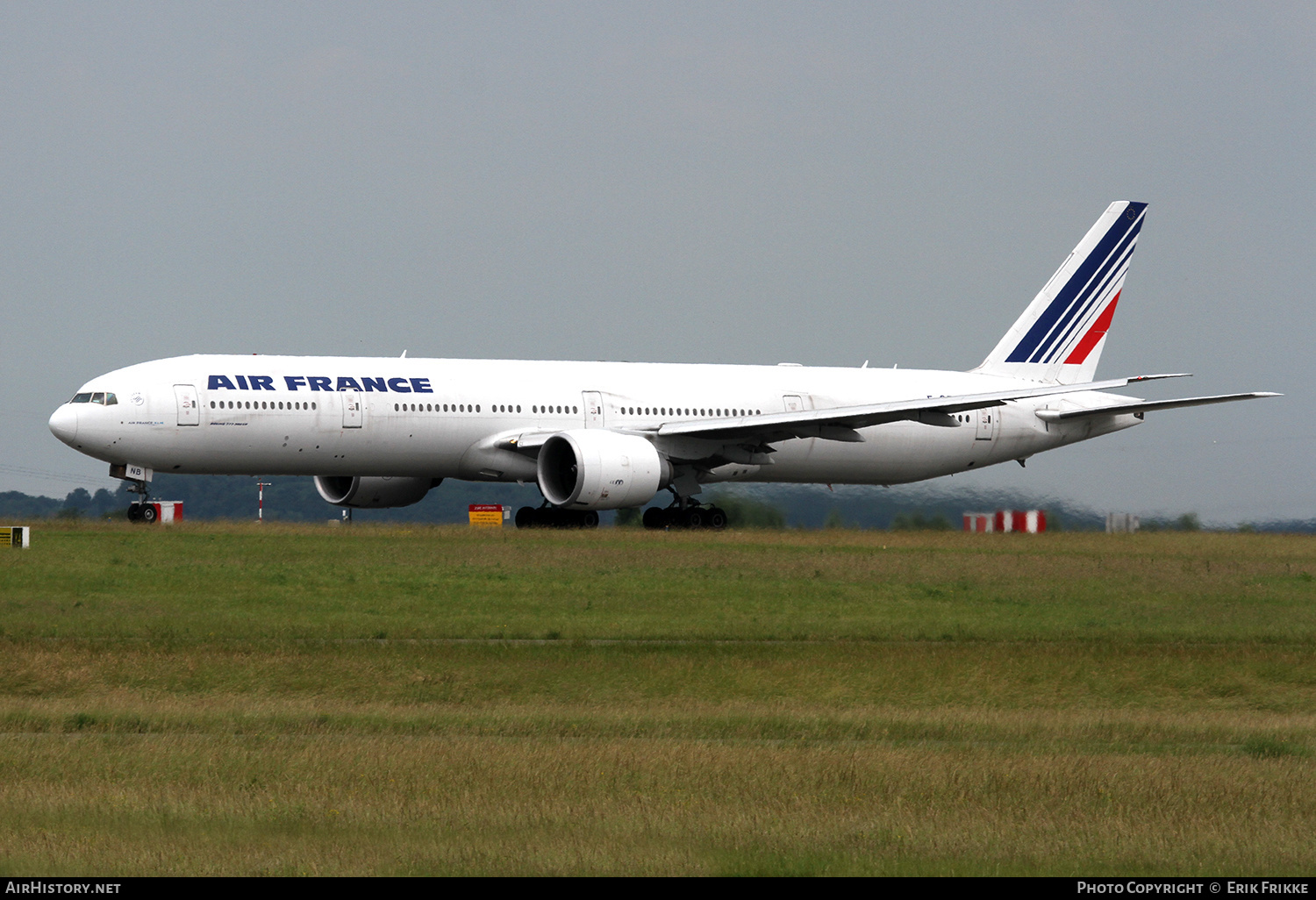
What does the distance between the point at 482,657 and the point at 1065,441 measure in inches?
1271

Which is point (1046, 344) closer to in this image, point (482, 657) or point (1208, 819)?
point (482, 657)

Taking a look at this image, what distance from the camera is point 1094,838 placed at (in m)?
11.5

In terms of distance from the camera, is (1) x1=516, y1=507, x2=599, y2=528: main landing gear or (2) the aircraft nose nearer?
(2) the aircraft nose

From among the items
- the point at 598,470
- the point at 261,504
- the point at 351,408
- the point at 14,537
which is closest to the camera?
the point at 14,537

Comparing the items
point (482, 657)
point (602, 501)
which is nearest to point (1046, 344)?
point (602, 501)

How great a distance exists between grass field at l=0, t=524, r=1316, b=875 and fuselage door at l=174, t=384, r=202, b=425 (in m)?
4.24

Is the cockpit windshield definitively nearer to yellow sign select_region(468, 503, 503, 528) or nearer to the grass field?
the grass field

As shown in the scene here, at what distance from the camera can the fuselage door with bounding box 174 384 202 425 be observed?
38219 mm

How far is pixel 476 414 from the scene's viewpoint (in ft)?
136

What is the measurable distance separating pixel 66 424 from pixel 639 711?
2387cm

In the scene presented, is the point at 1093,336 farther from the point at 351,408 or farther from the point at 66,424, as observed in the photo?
the point at 66,424

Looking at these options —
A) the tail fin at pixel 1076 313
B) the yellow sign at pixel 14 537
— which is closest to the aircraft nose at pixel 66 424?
the yellow sign at pixel 14 537

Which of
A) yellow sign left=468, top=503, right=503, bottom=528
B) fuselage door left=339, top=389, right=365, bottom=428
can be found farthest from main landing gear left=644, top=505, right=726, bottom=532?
yellow sign left=468, top=503, right=503, bottom=528

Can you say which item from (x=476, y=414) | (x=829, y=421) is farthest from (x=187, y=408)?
(x=829, y=421)
